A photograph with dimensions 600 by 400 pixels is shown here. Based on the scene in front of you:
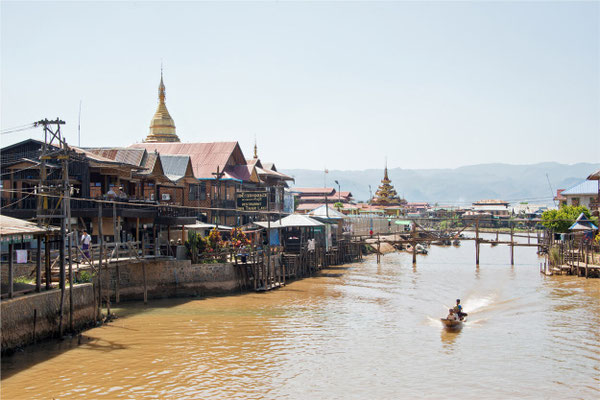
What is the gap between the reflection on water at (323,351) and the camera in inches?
711

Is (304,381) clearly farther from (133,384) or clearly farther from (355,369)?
(133,384)

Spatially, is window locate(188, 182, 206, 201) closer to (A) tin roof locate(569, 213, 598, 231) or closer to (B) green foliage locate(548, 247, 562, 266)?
(B) green foliage locate(548, 247, 562, 266)

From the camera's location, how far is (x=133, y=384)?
18000 millimetres

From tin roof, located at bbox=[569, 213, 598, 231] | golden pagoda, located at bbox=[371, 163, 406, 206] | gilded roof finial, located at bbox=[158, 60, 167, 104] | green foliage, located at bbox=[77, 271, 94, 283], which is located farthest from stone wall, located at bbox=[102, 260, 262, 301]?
golden pagoda, located at bbox=[371, 163, 406, 206]

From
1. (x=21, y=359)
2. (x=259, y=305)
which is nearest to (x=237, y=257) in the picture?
(x=259, y=305)

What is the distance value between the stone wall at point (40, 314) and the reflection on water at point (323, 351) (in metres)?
0.58

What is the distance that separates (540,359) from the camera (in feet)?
71.6

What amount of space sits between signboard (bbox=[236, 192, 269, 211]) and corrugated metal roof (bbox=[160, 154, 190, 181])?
5.08 meters

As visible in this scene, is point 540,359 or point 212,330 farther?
point 212,330

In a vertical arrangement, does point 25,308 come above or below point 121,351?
above

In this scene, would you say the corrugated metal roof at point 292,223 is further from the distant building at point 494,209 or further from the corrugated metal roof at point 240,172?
the distant building at point 494,209

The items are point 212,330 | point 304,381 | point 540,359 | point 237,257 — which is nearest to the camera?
point 304,381

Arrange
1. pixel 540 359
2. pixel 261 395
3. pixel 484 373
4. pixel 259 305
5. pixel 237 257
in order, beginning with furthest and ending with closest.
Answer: pixel 237 257 < pixel 259 305 < pixel 540 359 < pixel 484 373 < pixel 261 395

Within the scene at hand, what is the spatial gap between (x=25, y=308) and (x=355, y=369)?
1132 cm
